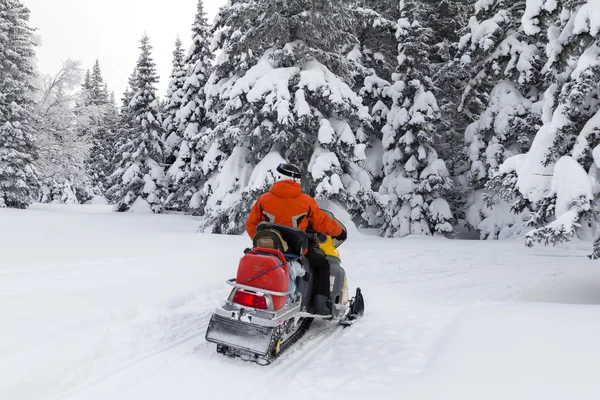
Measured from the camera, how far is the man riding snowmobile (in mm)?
5131

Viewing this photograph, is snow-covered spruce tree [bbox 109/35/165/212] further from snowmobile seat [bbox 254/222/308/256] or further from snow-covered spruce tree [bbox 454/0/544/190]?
snowmobile seat [bbox 254/222/308/256]

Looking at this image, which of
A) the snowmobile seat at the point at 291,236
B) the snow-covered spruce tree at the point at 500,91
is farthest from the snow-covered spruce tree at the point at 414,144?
the snowmobile seat at the point at 291,236

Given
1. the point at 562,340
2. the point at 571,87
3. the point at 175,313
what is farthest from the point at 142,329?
the point at 571,87

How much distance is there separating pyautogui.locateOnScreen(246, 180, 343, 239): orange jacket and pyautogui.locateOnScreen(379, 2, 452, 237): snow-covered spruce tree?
13.2 m

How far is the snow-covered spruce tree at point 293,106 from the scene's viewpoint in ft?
43.7

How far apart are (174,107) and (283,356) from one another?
95.0 feet

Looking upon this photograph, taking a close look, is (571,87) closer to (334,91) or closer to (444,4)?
(334,91)

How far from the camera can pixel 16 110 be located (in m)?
25.2

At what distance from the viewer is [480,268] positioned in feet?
34.8

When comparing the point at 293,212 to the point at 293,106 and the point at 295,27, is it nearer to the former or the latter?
the point at 293,106

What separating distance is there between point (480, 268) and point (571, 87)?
15.1 ft

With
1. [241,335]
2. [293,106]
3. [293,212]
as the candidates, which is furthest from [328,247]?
[293,106]

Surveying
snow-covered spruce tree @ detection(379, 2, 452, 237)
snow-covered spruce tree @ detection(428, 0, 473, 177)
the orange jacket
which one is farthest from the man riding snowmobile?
snow-covered spruce tree @ detection(428, 0, 473, 177)

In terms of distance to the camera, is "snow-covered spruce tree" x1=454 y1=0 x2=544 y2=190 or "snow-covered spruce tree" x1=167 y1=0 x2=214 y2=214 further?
"snow-covered spruce tree" x1=167 y1=0 x2=214 y2=214
